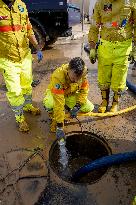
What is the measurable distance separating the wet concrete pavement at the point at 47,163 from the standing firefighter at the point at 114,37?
728 mm

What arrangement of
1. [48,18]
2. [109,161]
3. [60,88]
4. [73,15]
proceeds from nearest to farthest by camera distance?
[109,161]
[60,88]
[48,18]
[73,15]

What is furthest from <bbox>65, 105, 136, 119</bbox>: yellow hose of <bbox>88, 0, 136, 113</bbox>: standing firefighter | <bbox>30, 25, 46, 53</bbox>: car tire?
<bbox>30, 25, 46, 53</bbox>: car tire

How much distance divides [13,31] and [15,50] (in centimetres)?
28

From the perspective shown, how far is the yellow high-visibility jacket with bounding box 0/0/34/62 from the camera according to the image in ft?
12.3

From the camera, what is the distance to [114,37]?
160 inches

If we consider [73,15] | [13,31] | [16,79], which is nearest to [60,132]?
[16,79]

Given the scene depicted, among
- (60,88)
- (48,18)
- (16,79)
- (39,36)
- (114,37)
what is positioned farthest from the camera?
(39,36)

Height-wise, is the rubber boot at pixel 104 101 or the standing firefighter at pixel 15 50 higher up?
the standing firefighter at pixel 15 50

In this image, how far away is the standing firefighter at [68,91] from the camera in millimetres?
3371

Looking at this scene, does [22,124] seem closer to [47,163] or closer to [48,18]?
[47,163]

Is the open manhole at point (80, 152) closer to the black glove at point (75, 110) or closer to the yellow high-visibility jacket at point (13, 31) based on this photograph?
the black glove at point (75, 110)

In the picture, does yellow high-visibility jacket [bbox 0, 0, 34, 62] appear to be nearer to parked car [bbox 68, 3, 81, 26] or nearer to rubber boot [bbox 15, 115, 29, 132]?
rubber boot [bbox 15, 115, 29, 132]

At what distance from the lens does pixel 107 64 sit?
170 inches

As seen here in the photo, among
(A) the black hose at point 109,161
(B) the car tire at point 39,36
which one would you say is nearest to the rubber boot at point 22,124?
(A) the black hose at point 109,161
